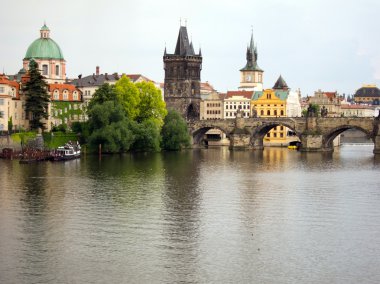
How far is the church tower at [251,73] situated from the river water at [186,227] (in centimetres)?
10930

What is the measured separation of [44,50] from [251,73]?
66.1 metres

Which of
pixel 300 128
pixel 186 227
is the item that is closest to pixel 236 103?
pixel 300 128

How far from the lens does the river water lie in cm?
3978

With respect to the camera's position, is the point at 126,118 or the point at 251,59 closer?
the point at 126,118

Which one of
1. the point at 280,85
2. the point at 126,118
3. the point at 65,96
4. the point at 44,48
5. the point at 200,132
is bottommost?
the point at 200,132

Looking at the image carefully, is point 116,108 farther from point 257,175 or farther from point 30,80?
point 257,175

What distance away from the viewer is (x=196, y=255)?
1672 inches

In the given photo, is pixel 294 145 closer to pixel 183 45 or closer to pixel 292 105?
pixel 292 105

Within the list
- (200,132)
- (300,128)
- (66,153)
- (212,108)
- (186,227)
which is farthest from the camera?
(212,108)

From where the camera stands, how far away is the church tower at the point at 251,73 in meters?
191

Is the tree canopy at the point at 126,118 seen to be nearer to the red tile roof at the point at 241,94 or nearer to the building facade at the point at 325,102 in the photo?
the red tile roof at the point at 241,94

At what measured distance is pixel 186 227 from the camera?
49.3m

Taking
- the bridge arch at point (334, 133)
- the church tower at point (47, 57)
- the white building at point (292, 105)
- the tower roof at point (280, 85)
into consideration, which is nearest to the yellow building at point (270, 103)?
the white building at point (292, 105)

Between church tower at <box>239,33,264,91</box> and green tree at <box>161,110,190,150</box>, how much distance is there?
2823 inches
